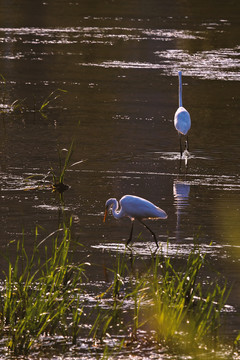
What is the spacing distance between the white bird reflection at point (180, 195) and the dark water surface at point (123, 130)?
16 mm

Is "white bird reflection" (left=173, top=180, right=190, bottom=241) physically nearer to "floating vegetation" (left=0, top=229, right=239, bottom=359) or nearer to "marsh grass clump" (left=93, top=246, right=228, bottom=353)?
"marsh grass clump" (left=93, top=246, right=228, bottom=353)

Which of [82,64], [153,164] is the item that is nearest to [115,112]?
[153,164]

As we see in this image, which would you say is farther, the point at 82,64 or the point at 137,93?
the point at 82,64

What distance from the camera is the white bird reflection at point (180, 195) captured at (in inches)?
516

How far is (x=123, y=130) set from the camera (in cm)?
1891

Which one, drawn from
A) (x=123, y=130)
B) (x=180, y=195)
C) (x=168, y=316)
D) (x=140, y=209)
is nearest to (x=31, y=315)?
(x=168, y=316)

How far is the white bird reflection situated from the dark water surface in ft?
0.05

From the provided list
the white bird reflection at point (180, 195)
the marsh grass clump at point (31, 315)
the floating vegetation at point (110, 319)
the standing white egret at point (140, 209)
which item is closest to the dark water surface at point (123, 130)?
the white bird reflection at point (180, 195)

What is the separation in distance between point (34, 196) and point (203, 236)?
9.09 ft

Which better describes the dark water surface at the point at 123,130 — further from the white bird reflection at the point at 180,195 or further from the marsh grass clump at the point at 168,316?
the marsh grass clump at the point at 168,316

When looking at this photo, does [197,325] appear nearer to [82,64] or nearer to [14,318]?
[14,318]

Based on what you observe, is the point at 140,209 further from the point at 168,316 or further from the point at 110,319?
the point at 168,316

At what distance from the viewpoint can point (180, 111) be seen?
17406 millimetres

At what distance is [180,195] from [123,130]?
16.6 ft
